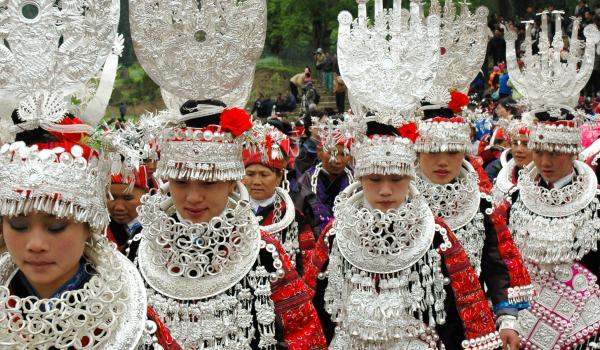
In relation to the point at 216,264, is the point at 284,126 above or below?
below

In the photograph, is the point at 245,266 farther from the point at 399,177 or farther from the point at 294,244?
the point at 294,244

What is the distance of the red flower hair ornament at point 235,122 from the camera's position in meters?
5.54

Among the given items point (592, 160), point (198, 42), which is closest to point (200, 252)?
point (198, 42)

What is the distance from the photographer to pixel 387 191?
6344 mm

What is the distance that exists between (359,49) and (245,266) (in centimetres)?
173

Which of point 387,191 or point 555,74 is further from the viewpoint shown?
point 555,74

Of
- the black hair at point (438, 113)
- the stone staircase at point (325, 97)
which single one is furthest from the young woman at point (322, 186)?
the stone staircase at point (325, 97)

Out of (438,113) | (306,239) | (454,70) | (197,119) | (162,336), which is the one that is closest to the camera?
(162,336)

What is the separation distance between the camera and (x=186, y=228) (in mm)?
5551

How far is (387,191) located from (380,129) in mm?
386

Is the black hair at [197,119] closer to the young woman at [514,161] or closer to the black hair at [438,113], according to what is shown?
the black hair at [438,113]

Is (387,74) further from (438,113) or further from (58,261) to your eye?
(58,261)

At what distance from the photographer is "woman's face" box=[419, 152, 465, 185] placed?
25.7 feet

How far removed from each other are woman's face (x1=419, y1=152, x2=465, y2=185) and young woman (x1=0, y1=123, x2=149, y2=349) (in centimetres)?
394
